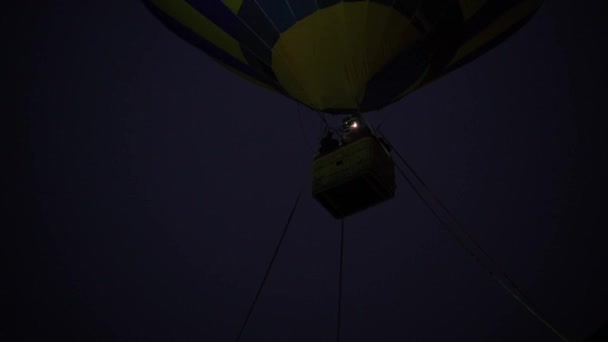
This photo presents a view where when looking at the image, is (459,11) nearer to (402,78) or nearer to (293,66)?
(402,78)

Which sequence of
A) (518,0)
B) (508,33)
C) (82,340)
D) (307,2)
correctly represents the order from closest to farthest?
1. (307,2)
2. (518,0)
3. (508,33)
4. (82,340)

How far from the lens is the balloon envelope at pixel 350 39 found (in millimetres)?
3818

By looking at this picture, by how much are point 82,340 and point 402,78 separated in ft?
45.0

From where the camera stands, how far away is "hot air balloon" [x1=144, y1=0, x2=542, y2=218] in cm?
360

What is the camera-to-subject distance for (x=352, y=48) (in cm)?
385

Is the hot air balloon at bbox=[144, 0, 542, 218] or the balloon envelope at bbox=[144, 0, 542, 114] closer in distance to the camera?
the hot air balloon at bbox=[144, 0, 542, 218]

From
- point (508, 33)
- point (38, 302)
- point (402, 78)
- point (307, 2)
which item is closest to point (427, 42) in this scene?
point (402, 78)

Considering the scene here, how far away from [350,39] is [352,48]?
70 mm

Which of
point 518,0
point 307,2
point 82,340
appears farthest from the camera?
point 82,340

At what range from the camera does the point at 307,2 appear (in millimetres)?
3867

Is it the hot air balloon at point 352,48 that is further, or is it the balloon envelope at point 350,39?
the balloon envelope at point 350,39

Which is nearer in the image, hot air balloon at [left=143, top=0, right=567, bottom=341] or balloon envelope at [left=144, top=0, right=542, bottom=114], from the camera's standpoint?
hot air balloon at [left=143, top=0, right=567, bottom=341]

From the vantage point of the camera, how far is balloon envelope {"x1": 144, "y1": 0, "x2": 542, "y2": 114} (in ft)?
12.5

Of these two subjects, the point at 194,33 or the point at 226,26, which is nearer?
the point at 226,26
